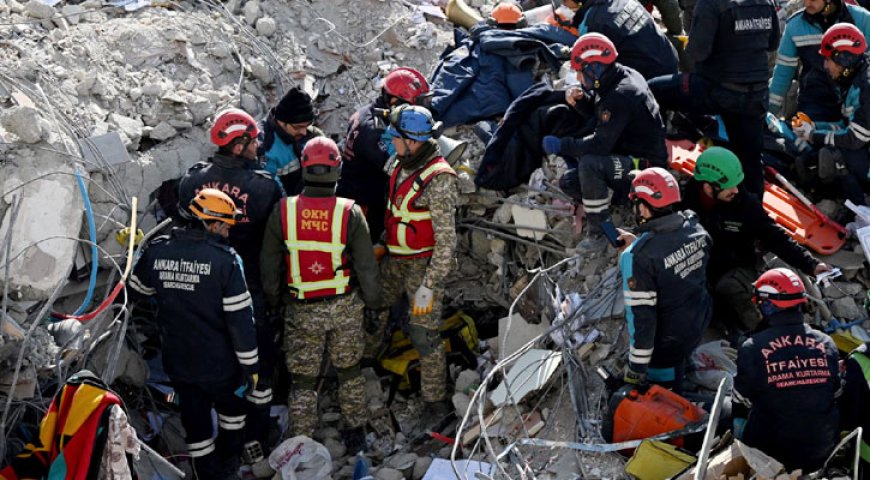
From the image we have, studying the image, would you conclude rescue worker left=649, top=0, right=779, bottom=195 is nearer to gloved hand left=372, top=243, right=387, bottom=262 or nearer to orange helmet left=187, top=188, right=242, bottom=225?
gloved hand left=372, top=243, right=387, bottom=262

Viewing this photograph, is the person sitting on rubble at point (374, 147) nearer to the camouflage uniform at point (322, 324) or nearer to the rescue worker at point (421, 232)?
the rescue worker at point (421, 232)

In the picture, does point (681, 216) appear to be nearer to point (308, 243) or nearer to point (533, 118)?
point (533, 118)

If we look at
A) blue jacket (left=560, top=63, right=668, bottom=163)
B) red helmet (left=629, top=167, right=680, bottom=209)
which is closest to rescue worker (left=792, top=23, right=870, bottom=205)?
blue jacket (left=560, top=63, right=668, bottom=163)

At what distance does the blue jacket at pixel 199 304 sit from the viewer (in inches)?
274

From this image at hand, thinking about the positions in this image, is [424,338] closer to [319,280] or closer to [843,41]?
[319,280]

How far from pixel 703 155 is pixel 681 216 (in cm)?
110

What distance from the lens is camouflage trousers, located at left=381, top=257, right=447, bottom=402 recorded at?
8047 millimetres

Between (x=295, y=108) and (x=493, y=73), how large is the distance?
2.01 meters

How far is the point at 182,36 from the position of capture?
912 cm

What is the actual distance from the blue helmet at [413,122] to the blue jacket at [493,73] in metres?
1.31

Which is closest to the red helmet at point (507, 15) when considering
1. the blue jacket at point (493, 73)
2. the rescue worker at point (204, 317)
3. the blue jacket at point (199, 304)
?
the blue jacket at point (493, 73)

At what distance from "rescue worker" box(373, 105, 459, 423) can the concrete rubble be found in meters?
0.54

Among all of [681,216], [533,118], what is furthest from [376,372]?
[681,216]

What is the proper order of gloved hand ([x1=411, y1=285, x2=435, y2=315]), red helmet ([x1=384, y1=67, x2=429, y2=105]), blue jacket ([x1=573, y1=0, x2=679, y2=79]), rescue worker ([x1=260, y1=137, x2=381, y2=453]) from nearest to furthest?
rescue worker ([x1=260, y1=137, x2=381, y2=453]) → gloved hand ([x1=411, y1=285, x2=435, y2=315]) → red helmet ([x1=384, y1=67, x2=429, y2=105]) → blue jacket ([x1=573, y1=0, x2=679, y2=79])
